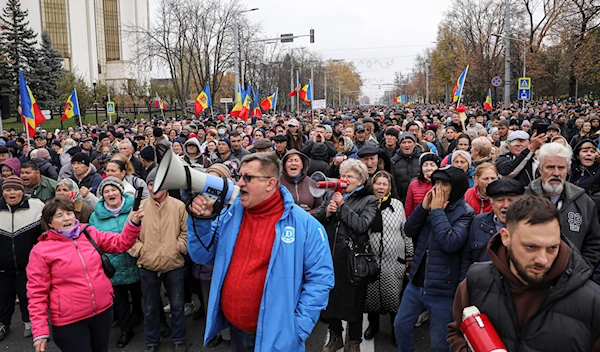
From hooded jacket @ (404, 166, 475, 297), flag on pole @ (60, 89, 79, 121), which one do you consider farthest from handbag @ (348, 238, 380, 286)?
flag on pole @ (60, 89, 79, 121)

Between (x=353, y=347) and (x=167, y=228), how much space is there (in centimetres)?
208

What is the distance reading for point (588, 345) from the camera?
2107mm

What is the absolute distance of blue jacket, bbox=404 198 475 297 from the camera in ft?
11.7

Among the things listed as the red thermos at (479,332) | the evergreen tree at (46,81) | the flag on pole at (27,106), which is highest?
the evergreen tree at (46,81)

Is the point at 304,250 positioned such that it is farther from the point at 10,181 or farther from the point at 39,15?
the point at 39,15

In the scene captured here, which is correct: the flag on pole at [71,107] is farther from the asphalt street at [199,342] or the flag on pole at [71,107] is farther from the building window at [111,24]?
the building window at [111,24]

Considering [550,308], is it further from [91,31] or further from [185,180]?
[91,31]

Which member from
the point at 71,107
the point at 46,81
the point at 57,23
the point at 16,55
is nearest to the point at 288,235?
the point at 71,107

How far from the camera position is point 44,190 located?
6641mm

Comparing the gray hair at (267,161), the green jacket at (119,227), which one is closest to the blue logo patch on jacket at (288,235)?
the gray hair at (267,161)

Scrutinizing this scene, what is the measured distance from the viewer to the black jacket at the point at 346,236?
421cm

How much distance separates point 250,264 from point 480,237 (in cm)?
167

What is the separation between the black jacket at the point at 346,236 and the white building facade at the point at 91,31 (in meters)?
57.5

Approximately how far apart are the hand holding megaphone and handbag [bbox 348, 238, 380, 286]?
1.81m
